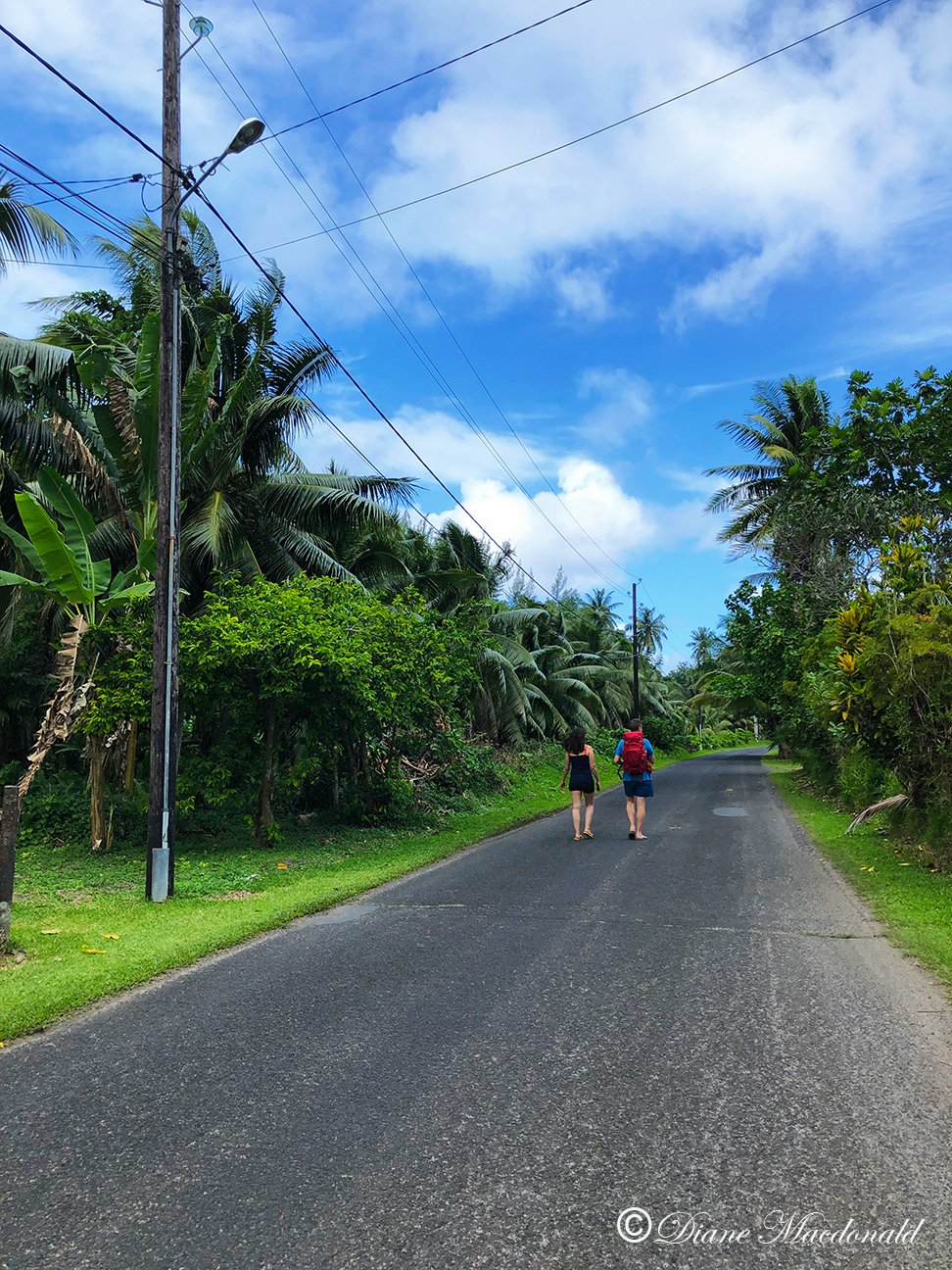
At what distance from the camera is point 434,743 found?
15.4 metres

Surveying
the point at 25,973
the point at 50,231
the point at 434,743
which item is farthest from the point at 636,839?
the point at 50,231

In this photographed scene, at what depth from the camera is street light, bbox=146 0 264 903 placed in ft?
29.2

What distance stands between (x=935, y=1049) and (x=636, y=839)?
8.17 m

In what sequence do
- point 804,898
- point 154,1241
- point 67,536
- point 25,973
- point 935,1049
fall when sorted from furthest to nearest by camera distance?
point 67,536 < point 804,898 < point 25,973 < point 935,1049 < point 154,1241

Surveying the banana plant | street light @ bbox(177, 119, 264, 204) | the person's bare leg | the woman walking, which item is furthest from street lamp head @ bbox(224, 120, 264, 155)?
the person's bare leg

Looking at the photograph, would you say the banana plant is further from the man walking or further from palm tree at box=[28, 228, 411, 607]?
the man walking

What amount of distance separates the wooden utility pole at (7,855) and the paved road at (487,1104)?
1.53 metres

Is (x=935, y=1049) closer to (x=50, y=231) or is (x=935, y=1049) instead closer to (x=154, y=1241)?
(x=154, y=1241)

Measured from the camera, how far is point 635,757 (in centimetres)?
1270

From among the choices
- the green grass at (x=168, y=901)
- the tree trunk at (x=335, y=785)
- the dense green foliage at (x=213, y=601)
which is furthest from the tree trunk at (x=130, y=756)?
the tree trunk at (x=335, y=785)

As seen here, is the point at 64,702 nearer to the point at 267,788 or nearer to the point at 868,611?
the point at 267,788

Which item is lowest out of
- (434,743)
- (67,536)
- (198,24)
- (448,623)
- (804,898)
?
(804,898)

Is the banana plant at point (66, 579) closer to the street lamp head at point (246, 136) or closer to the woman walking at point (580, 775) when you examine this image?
the street lamp head at point (246, 136)

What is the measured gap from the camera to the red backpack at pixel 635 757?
12.7 m
